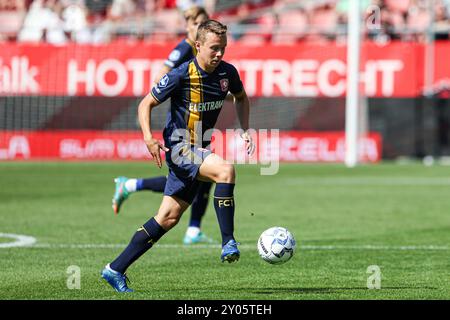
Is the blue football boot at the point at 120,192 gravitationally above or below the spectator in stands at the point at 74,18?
below

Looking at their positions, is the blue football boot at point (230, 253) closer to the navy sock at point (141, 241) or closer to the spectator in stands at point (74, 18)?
the navy sock at point (141, 241)

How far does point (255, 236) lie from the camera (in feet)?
41.9

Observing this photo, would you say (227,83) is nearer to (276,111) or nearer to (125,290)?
(125,290)

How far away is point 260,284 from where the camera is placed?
28.9ft

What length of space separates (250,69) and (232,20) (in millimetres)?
3145

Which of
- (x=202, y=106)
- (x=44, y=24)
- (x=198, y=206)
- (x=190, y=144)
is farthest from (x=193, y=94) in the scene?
(x=44, y=24)

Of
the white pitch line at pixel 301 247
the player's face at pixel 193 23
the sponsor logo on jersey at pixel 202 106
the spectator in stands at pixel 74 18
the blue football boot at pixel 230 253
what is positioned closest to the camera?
the blue football boot at pixel 230 253

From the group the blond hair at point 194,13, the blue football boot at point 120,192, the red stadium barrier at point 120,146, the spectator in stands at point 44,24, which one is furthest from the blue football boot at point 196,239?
the spectator in stands at point 44,24

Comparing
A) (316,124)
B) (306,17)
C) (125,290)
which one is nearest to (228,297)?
(125,290)

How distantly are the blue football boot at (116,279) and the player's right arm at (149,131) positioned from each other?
91 cm

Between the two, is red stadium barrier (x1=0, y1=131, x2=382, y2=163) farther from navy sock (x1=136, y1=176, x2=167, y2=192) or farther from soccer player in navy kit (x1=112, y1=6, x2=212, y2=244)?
navy sock (x1=136, y1=176, x2=167, y2=192)

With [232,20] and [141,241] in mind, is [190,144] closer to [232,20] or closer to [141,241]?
[141,241]

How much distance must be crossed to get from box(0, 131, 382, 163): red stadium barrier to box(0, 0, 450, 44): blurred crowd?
250 cm

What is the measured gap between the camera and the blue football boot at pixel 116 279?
8.34 meters
